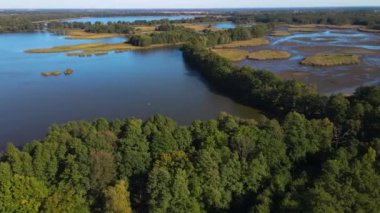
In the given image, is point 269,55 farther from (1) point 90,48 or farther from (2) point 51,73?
(1) point 90,48

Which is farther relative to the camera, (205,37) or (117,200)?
(205,37)

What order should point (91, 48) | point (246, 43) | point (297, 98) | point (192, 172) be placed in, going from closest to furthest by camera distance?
point (192, 172)
point (297, 98)
point (91, 48)
point (246, 43)

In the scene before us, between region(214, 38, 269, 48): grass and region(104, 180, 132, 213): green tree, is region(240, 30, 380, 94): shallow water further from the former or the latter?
region(104, 180, 132, 213): green tree

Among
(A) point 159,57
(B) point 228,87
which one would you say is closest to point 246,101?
(B) point 228,87

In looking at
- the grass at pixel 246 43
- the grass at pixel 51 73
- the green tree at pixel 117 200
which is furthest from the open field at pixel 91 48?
the green tree at pixel 117 200

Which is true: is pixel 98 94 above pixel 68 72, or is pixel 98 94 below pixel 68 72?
below

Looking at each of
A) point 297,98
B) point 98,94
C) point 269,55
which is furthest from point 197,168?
point 269,55
